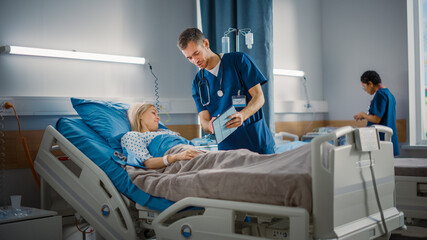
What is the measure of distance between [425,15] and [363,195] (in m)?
3.42

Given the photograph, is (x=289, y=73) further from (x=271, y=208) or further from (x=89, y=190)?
(x=271, y=208)

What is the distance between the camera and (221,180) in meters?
1.96

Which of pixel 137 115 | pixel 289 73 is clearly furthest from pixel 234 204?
pixel 289 73

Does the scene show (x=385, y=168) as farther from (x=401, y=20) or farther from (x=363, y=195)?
(x=401, y=20)

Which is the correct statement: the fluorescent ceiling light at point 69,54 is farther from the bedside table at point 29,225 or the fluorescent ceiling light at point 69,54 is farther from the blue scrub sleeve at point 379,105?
the blue scrub sleeve at point 379,105

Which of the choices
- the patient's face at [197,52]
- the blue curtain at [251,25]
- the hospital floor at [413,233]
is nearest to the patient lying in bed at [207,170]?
the patient's face at [197,52]

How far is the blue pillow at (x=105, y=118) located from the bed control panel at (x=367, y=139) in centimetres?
149

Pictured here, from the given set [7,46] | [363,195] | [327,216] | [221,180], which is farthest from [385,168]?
[7,46]

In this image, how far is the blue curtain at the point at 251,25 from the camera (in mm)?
3734

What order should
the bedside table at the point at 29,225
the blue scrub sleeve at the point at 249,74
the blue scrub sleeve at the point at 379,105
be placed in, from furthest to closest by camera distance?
the blue scrub sleeve at the point at 379,105 < the blue scrub sleeve at the point at 249,74 < the bedside table at the point at 29,225

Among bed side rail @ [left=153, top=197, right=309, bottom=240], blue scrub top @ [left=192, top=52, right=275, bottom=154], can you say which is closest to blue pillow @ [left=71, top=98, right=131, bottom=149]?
blue scrub top @ [left=192, top=52, right=275, bottom=154]

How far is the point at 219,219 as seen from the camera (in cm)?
193

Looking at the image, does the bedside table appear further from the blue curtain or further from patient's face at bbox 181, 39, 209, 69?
the blue curtain

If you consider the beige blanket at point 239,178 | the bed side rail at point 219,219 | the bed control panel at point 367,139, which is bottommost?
the bed side rail at point 219,219
